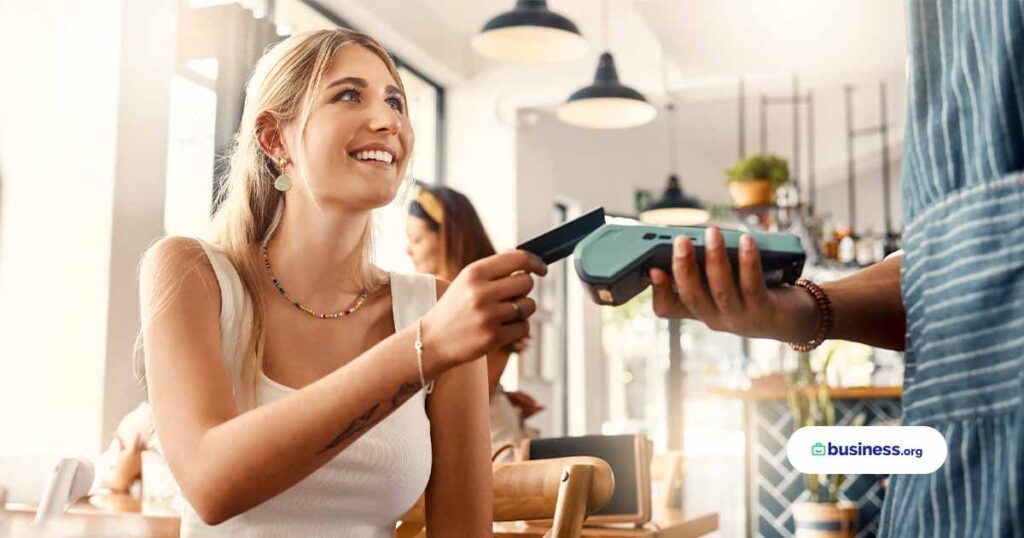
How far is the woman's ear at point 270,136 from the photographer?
867 mm

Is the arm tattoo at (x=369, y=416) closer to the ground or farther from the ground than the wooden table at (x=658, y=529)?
farther from the ground

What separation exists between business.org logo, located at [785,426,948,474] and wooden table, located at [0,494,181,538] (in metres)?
0.81

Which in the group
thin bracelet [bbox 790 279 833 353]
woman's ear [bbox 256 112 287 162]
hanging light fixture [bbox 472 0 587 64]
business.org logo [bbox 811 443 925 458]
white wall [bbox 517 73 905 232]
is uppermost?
white wall [bbox 517 73 905 232]

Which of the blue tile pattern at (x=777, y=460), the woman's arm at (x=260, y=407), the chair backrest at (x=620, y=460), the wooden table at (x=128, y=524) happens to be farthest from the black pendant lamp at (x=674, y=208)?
the woman's arm at (x=260, y=407)

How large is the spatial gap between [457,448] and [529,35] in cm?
169

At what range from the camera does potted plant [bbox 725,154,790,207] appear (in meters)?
4.42

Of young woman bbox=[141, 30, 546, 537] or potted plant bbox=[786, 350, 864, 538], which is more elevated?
young woman bbox=[141, 30, 546, 537]

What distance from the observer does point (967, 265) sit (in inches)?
16.0

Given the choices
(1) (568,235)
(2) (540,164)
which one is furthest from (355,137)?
(2) (540,164)

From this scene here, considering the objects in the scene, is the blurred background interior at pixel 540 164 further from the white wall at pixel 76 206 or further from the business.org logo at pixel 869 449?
the business.org logo at pixel 869 449

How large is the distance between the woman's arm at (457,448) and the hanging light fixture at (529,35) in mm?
1615

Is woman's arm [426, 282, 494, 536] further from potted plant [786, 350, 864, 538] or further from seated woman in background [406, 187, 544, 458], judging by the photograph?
potted plant [786, 350, 864, 538]

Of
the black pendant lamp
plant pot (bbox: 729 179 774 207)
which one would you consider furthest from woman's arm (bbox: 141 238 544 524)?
plant pot (bbox: 729 179 774 207)

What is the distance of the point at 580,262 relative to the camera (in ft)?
1.31
